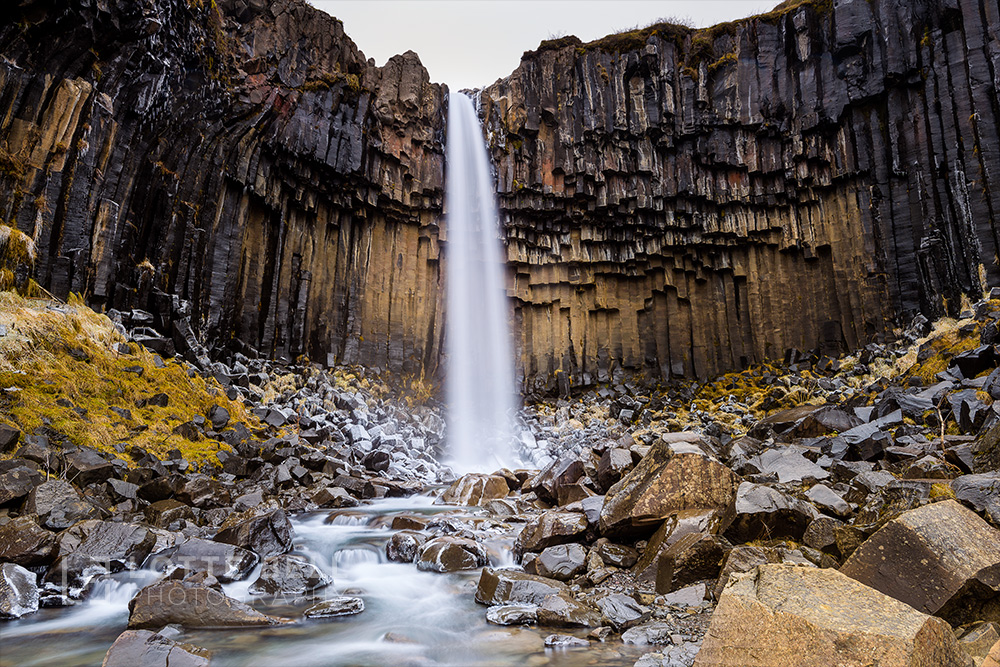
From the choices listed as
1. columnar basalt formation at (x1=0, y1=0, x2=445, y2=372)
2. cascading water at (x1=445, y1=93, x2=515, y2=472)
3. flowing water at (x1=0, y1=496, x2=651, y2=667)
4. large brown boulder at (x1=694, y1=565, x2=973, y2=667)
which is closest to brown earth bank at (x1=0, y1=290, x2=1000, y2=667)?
large brown boulder at (x1=694, y1=565, x2=973, y2=667)

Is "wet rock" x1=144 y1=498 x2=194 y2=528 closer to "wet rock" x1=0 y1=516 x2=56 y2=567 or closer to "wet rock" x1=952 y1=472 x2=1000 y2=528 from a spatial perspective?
"wet rock" x1=0 y1=516 x2=56 y2=567

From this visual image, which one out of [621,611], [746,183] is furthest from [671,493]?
[746,183]

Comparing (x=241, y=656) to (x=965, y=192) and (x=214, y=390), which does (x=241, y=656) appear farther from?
(x=965, y=192)

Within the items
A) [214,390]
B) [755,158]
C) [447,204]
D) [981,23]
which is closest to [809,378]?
[755,158]

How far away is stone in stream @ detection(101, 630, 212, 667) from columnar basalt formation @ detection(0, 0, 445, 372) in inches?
433

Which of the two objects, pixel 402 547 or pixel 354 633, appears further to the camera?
pixel 402 547

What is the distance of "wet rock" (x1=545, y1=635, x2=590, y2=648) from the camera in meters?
4.14

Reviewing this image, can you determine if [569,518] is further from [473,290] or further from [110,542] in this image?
[473,290]

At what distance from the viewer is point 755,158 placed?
2097cm

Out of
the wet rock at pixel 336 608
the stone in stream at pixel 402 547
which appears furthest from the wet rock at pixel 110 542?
the stone in stream at pixel 402 547

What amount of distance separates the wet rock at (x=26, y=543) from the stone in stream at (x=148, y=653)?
8.25 feet

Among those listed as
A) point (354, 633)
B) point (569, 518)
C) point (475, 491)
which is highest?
point (569, 518)

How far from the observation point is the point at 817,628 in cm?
246

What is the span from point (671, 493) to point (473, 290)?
1809cm
